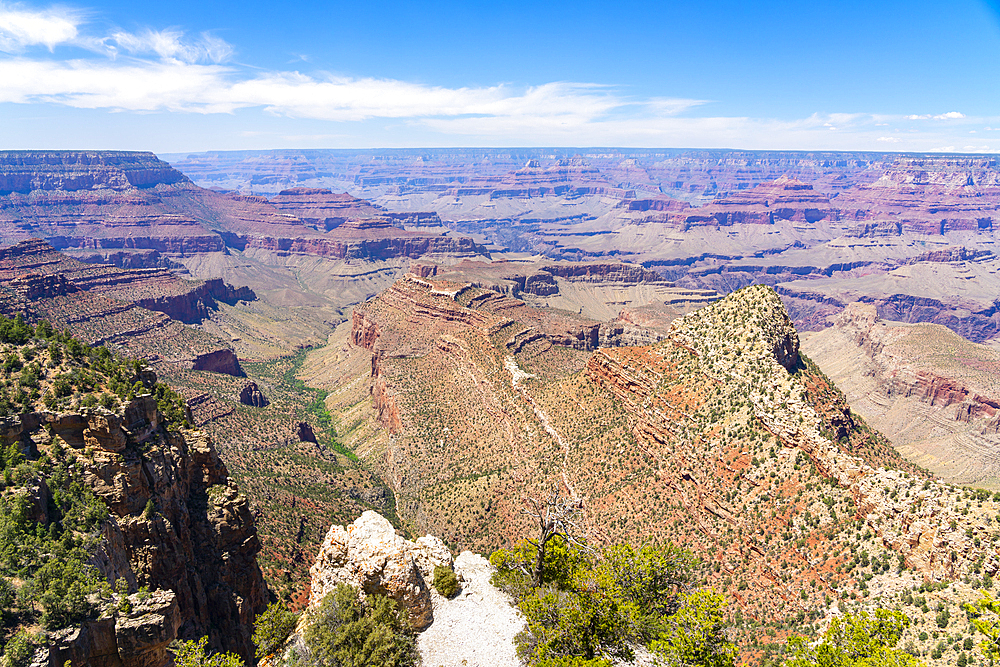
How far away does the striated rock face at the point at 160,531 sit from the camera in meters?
26.9

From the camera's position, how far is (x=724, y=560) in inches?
1746

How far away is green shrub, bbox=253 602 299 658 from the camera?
30.9m

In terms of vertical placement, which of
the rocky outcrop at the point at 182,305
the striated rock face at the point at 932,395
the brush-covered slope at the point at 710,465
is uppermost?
the brush-covered slope at the point at 710,465

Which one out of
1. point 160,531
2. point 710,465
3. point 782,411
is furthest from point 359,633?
point 782,411

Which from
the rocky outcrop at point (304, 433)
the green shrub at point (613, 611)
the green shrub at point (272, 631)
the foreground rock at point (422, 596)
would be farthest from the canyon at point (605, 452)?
the green shrub at point (613, 611)

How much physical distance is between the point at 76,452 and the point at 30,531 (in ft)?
→ 22.1

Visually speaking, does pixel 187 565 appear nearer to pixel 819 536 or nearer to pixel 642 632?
pixel 642 632

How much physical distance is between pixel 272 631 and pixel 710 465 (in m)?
39.0

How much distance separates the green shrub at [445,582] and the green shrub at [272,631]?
916 centimetres

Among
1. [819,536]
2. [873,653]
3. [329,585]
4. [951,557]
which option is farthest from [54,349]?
[951,557]

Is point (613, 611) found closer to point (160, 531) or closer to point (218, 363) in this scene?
point (160, 531)

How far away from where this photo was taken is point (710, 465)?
51031 mm

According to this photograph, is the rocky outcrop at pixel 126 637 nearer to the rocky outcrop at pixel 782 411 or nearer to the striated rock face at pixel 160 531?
the striated rock face at pixel 160 531

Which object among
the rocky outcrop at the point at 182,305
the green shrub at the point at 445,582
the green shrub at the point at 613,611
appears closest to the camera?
the green shrub at the point at 613,611
